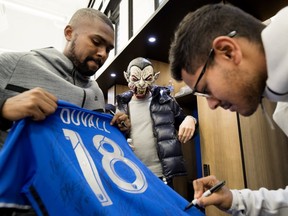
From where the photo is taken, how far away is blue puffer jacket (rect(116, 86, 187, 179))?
1383 mm

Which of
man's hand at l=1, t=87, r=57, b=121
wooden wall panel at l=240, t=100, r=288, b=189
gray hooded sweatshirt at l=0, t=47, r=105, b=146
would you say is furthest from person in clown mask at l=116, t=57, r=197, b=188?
man's hand at l=1, t=87, r=57, b=121

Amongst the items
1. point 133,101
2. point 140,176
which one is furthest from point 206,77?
point 133,101

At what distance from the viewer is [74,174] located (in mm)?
514

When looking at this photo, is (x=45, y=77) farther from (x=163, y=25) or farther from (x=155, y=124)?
(x=163, y=25)

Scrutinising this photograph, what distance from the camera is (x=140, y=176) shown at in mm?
669

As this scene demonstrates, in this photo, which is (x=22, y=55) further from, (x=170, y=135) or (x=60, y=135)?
(x=170, y=135)

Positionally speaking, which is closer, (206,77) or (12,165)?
(12,165)

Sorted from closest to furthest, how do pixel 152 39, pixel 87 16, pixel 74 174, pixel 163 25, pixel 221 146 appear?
pixel 74 174 → pixel 87 16 → pixel 221 146 → pixel 163 25 → pixel 152 39

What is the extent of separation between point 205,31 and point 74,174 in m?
0.50

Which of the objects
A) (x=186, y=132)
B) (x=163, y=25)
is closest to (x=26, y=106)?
(x=186, y=132)

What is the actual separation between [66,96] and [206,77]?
46 centimetres

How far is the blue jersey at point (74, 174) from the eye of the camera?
466 millimetres

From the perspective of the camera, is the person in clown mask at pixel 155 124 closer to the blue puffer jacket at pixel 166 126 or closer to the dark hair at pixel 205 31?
the blue puffer jacket at pixel 166 126

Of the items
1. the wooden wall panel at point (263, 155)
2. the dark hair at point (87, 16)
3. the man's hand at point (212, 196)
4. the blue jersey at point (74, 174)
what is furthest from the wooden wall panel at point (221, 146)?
the dark hair at point (87, 16)
